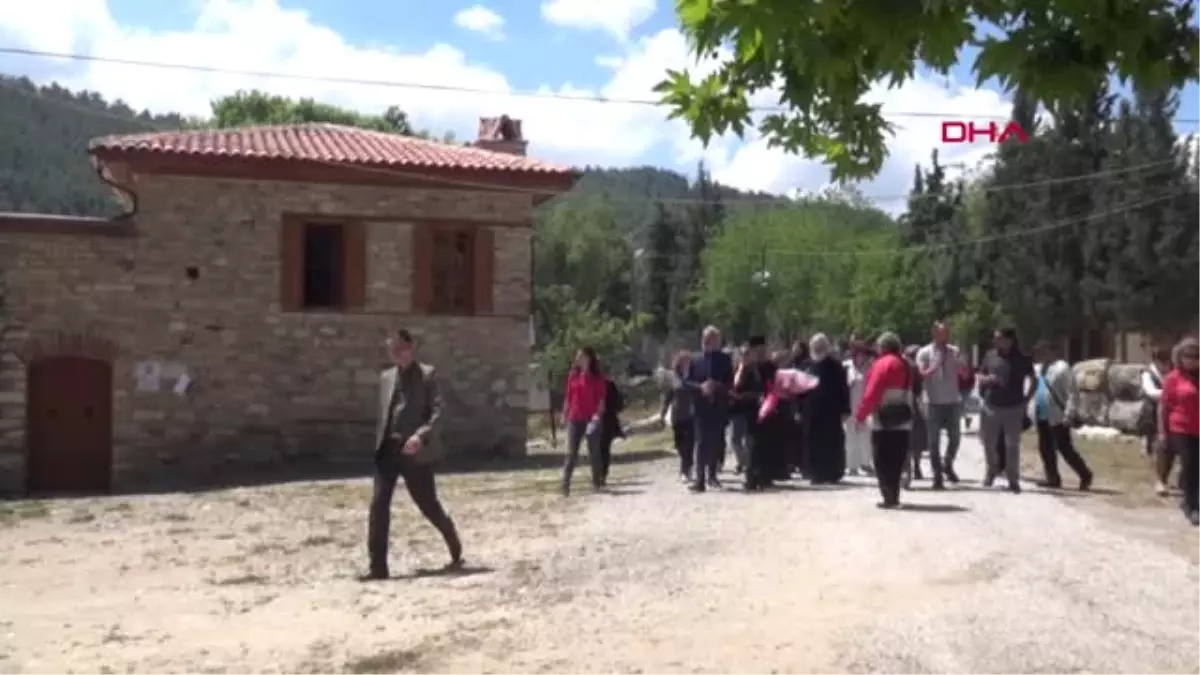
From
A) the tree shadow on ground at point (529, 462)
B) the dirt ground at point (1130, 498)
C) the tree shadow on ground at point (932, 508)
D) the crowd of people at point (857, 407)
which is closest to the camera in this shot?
the dirt ground at point (1130, 498)

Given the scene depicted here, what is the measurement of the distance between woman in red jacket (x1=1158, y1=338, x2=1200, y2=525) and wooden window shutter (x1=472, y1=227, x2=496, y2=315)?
13.3m

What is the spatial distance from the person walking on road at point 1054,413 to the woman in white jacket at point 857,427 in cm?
204

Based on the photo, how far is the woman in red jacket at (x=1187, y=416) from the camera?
41.5 ft

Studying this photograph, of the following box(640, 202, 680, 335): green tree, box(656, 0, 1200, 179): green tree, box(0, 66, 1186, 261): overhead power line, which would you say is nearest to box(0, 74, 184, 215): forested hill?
box(640, 202, 680, 335): green tree

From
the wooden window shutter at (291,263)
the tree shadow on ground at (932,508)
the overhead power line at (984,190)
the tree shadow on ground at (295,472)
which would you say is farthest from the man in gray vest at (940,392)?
the wooden window shutter at (291,263)

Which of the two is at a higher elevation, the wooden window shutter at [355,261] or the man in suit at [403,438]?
the wooden window shutter at [355,261]

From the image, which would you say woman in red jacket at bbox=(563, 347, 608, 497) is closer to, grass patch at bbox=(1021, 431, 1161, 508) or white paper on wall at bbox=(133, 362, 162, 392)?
grass patch at bbox=(1021, 431, 1161, 508)

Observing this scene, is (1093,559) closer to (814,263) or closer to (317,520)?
(317,520)

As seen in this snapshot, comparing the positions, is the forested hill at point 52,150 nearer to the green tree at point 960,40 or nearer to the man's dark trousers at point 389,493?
the man's dark trousers at point 389,493

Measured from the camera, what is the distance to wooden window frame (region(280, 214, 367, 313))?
77.5 feet

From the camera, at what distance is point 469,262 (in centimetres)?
2459

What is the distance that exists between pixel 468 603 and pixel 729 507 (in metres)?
5.21

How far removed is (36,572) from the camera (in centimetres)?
1301

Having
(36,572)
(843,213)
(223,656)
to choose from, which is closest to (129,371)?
(36,572)
